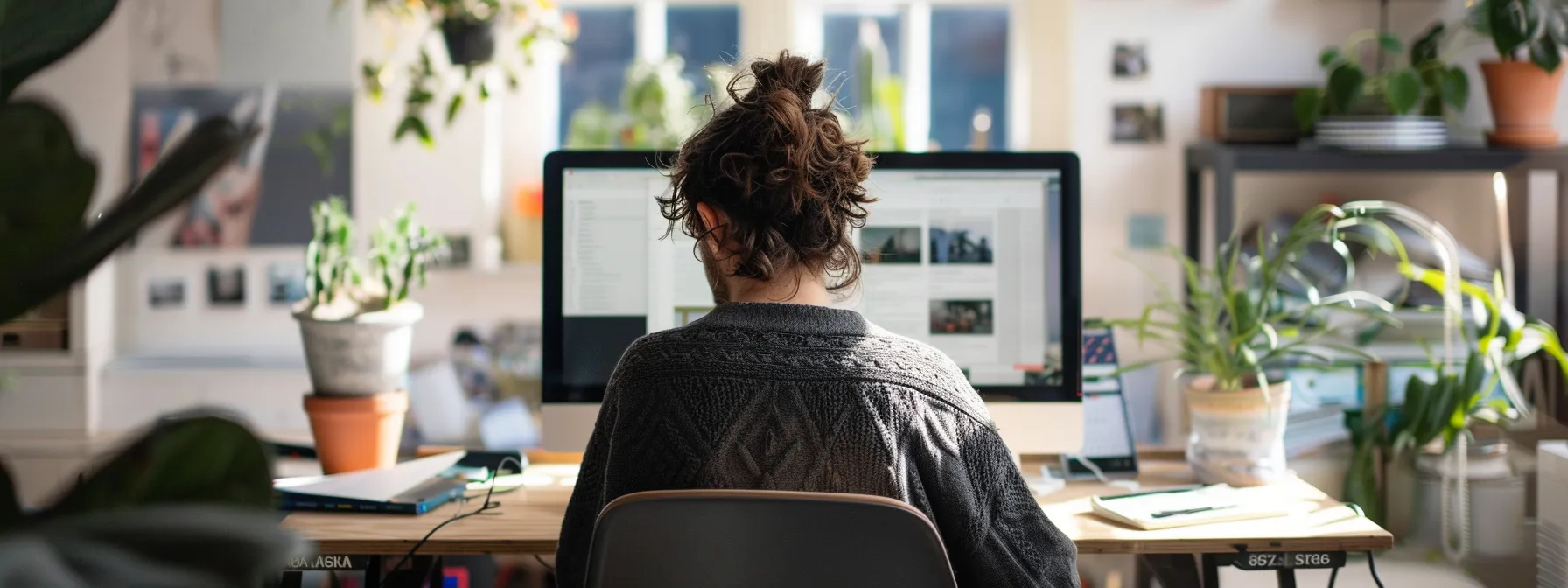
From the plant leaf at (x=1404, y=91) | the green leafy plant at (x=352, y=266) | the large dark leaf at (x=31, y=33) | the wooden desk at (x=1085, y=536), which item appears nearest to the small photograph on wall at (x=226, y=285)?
the green leafy plant at (x=352, y=266)

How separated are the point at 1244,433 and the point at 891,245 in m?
0.52

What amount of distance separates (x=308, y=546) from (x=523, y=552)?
1.27 m

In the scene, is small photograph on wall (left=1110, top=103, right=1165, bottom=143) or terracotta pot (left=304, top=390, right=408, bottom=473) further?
small photograph on wall (left=1110, top=103, right=1165, bottom=143)

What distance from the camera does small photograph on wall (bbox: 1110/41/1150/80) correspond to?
3.15m

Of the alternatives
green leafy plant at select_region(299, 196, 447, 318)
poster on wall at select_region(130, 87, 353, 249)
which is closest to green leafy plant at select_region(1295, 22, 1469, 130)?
green leafy plant at select_region(299, 196, 447, 318)

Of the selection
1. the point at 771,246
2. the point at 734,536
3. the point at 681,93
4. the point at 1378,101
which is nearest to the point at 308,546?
the point at 734,536

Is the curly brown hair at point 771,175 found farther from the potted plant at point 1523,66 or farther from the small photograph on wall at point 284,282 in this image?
the small photograph on wall at point 284,282

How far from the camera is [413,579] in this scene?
155cm

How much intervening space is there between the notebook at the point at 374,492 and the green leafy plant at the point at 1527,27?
2.15 m

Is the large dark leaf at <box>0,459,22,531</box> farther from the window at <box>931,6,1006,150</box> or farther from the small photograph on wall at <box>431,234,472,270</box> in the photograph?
the window at <box>931,6,1006,150</box>

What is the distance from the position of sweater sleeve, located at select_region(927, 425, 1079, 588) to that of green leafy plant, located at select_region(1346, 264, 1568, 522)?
1.29m

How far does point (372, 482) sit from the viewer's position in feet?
5.42

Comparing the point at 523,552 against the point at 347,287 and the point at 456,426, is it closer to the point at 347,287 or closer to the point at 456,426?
the point at 347,287

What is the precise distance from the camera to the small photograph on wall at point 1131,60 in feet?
10.3
